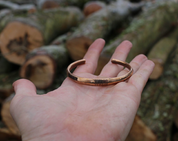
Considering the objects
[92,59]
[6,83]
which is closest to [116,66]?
[92,59]

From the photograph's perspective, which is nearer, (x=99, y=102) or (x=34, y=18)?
(x=99, y=102)

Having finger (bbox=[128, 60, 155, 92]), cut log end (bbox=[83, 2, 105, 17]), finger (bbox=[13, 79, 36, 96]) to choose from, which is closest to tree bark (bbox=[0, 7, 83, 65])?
cut log end (bbox=[83, 2, 105, 17])

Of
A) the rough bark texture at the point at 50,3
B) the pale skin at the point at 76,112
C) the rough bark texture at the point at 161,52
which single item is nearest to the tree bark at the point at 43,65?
the pale skin at the point at 76,112

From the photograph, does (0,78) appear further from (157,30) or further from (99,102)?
(157,30)

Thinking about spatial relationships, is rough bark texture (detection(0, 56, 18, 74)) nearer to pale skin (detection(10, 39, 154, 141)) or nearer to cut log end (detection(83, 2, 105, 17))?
pale skin (detection(10, 39, 154, 141))

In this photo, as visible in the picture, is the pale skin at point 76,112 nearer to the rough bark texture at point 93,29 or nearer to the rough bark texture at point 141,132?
the rough bark texture at point 141,132

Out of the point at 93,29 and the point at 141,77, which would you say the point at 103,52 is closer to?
the point at 93,29

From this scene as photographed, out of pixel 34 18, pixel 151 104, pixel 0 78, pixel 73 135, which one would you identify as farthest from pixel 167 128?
pixel 0 78
